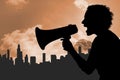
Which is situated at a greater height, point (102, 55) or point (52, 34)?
point (52, 34)

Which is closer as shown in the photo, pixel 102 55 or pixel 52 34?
pixel 102 55

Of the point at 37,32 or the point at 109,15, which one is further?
the point at 37,32

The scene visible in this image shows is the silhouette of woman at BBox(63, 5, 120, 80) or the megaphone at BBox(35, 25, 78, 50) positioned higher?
the megaphone at BBox(35, 25, 78, 50)

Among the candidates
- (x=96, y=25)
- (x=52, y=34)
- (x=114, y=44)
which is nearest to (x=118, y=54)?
(x=114, y=44)

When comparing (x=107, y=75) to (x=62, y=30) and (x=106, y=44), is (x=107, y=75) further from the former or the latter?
(x=62, y=30)

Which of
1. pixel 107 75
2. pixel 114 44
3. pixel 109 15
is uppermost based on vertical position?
pixel 109 15

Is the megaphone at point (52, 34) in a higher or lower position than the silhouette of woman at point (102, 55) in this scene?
higher

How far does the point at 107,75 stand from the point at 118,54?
54 centimetres

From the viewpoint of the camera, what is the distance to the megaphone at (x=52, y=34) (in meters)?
11.1

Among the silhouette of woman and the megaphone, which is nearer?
the silhouette of woman

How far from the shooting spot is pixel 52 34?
11.5 m

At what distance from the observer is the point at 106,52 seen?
415 inches

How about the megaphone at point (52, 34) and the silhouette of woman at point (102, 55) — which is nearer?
the silhouette of woman at point (102, 55)

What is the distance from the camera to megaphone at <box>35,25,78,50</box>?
11.1 metres
